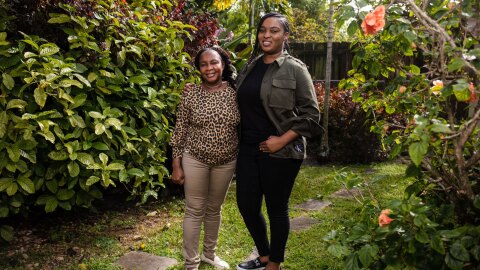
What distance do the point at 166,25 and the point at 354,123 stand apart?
4.04m

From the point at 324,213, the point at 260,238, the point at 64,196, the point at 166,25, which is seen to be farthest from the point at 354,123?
the point at 64,196

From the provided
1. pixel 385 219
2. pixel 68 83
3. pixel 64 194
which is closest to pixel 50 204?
pixel 64 194

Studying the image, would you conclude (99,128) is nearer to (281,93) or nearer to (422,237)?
(281,93)

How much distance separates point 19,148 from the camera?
3.18m

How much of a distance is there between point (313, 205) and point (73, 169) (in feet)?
8.97

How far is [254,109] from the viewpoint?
2.99m

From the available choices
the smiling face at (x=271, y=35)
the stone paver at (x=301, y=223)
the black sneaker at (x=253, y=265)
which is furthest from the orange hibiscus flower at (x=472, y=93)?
the stone paver at (x=301, y=223)

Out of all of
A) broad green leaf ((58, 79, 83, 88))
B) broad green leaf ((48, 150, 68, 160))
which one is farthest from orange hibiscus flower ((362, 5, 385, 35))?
broad green leaf ((48, 150, 68, 160))

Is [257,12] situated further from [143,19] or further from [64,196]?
[64,196]

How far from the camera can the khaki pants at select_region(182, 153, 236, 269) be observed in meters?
3.12

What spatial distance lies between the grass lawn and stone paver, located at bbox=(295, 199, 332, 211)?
9 cm

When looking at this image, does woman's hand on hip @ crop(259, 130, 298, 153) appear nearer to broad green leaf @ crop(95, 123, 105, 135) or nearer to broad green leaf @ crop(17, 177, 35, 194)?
broad green leaf @ crop(95, 123, 105, 135)

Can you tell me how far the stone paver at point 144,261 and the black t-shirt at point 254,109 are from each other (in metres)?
1.20

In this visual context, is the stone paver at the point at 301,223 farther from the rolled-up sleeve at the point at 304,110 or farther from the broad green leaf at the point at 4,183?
the broad green leaf at the point at 4,183
